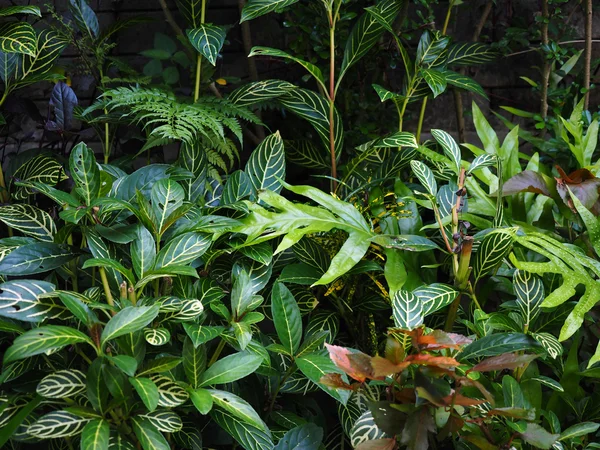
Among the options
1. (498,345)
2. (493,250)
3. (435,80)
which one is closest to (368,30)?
(435,80)

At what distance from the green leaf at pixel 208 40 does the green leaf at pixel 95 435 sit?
890mm

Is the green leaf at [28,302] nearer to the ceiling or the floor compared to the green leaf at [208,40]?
nearer to the floor

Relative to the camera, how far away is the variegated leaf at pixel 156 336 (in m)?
A: 1.13

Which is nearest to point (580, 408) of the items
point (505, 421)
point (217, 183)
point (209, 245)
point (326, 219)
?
point (505, 421)

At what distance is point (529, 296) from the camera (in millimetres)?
1363

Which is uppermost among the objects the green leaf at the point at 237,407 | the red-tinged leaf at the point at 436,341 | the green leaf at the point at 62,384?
the red-tinged leaf at the point at 436,341

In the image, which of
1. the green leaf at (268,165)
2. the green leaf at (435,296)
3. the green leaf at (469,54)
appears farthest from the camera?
the green leaf at (469,54)

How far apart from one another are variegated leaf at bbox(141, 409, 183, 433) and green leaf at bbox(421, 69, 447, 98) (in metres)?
0.99

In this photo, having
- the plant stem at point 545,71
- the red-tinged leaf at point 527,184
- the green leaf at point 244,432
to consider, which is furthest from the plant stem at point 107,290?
the plant stem at point 545,71

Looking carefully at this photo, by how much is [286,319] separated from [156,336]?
1.07 ft

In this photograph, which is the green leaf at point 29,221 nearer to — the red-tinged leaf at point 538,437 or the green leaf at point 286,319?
the green leaf at point 286,319

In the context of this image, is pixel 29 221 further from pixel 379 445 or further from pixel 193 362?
pixel 379 445

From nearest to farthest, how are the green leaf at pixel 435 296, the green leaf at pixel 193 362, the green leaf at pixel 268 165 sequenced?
the green leaf at pixel 193 362
the green leaf at pixel 435 296
the green leaf at pixel 268 165

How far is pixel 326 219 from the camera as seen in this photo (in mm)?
1447
